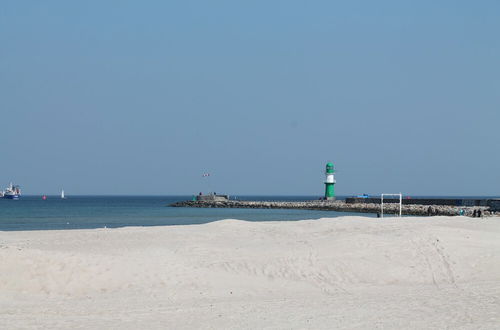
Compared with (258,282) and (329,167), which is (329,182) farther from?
(258,282)

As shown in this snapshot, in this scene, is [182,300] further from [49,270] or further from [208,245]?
[208,245]

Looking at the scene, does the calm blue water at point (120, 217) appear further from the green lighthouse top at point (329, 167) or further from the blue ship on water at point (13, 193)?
the blue ship on water at point (13, 193)

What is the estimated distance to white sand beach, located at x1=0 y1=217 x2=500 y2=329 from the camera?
11000 mm

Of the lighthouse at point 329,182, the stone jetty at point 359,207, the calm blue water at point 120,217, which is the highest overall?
the lighthouse at point 329,182

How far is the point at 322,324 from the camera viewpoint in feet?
34.9

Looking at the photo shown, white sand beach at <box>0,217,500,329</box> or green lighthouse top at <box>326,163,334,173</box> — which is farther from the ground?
green lighthouse top at <box>326,163,334,173</box>

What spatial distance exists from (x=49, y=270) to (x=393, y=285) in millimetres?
8000

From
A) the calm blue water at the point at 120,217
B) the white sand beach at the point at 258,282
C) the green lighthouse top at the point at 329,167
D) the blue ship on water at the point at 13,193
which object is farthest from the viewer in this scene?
the blue ship on water at the point at 13,193

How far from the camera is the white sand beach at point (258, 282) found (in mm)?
11000

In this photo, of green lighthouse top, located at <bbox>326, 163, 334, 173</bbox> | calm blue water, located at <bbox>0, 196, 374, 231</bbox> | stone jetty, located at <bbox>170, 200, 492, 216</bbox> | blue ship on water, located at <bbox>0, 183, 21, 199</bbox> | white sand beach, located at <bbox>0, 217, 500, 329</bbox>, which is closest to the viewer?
white sand beach, located at <bbox>0, 217, 500, 329</bbox>

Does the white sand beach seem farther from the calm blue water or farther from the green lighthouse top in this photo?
the green lighthouse top

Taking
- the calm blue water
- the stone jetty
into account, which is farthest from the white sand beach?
the stone jetty

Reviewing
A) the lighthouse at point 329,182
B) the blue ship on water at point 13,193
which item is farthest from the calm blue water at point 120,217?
the blue ship on water at point 13,193

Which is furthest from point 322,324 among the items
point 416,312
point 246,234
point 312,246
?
point 246,234
